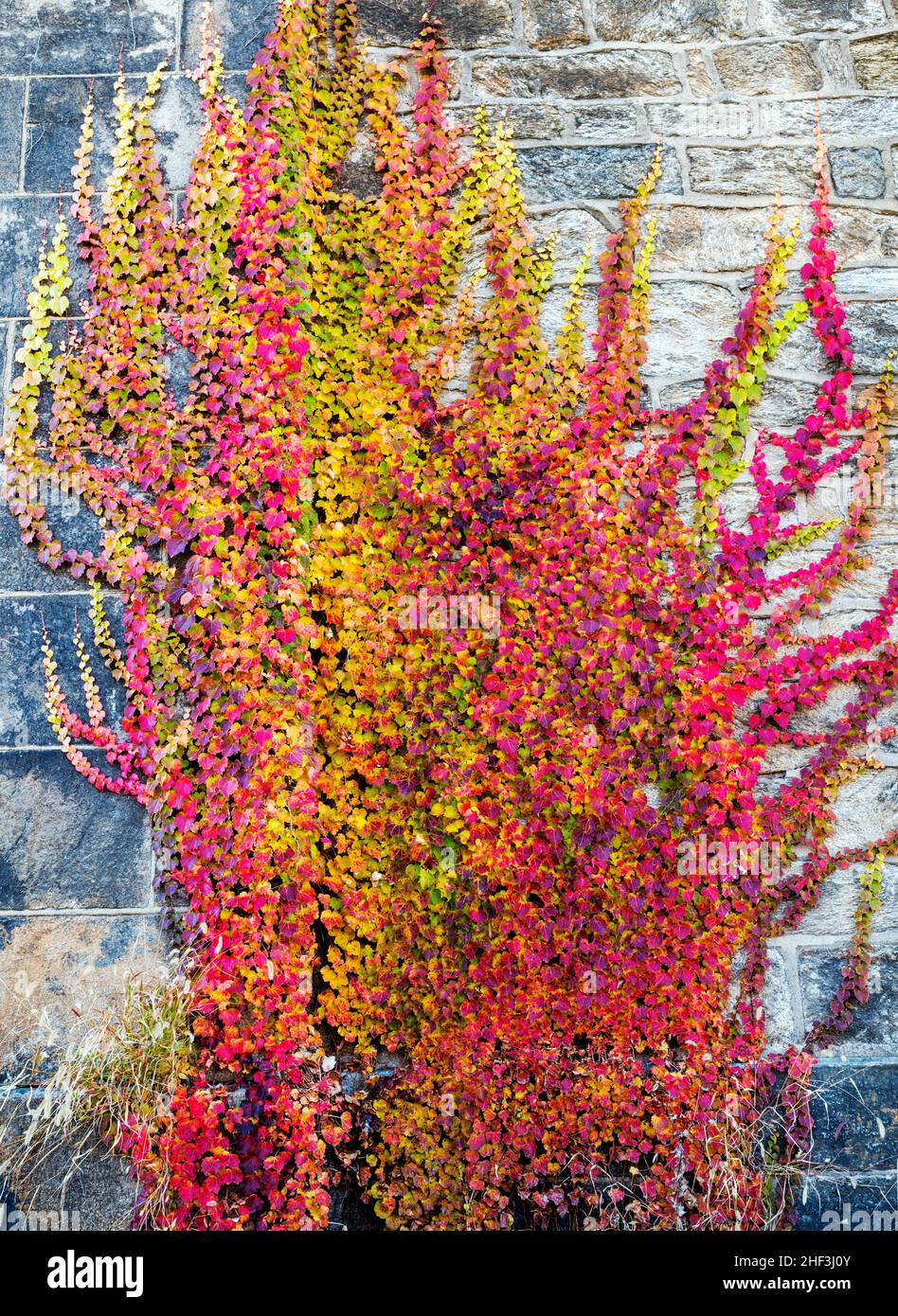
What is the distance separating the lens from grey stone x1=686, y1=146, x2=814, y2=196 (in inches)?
138

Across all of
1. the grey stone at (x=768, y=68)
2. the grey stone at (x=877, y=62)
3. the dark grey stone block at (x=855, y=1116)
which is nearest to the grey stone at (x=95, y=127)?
the grey stone at (x=768, y=68)

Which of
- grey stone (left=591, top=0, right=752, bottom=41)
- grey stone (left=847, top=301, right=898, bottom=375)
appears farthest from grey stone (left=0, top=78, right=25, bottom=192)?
grey stone (left=847, top=301, right=898, bottom=375)

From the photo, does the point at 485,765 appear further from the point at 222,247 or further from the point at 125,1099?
the point at 222,247

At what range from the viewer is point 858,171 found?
3.50 m

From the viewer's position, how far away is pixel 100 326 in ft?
10.8

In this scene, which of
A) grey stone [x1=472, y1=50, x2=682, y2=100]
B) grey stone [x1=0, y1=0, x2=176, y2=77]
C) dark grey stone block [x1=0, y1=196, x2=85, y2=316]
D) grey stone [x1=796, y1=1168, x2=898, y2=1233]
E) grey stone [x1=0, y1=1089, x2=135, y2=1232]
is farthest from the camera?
grey stone [x1=472, y1=50, x2=682, y2=100]

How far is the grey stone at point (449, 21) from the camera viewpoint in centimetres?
357

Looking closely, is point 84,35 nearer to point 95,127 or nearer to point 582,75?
point 95,127

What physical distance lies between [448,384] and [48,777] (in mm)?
1789

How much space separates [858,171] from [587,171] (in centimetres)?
93

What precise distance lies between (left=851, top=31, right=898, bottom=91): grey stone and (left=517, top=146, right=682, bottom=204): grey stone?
73cm

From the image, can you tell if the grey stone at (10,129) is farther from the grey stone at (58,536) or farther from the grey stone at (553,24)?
the grey stone at (553,24)

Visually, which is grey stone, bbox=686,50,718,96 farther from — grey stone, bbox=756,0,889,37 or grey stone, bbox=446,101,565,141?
grey stone, bbox=446,101,565,141

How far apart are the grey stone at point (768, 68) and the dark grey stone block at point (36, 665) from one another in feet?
9.09
